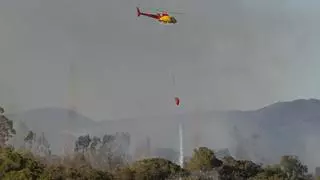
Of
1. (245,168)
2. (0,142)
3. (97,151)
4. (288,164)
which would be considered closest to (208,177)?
(245,168)

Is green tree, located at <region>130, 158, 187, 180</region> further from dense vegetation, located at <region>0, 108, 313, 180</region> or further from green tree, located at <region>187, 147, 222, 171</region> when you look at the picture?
green tree, located at <region>187, 147, 222, 171</region>

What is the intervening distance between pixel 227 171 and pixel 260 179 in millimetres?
3402

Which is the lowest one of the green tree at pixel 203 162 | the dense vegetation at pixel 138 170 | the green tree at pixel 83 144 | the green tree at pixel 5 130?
the dense vegetation at pixel 138 170

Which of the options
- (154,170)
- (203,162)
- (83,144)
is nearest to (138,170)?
(154,170)

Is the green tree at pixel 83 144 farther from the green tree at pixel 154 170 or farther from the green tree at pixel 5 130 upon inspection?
the green tree at pixel 154 170

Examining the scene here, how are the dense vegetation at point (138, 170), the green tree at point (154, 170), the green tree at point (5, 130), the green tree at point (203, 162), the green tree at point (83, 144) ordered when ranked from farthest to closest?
the green tree at point (83, 144), the green tree at point (5, 130), the green tree at point (203, 162), the green tree at point (154, 170), the dense vegetation at point (138, 170)

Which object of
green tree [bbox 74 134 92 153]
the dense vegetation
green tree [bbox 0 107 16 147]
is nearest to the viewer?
the dense vegetation

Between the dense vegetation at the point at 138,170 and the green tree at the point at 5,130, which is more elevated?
the green tree at the point at 5,130

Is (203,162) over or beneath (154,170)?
over

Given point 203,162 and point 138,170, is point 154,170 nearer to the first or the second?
point 138,170

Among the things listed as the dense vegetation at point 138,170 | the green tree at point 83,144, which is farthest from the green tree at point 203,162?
the green tree at point 83,144

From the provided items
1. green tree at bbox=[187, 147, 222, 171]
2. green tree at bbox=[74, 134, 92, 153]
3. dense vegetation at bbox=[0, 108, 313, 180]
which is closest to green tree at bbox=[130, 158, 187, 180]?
dense vegetation at bbox=[0, 108, 313, 180]

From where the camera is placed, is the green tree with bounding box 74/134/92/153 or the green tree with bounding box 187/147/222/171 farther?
the green tree with bounding box 74/134/92/153

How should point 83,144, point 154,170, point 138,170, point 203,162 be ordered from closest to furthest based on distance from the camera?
Result: point 138,170 < point 154,170 < point 203,162 < point 83,144
